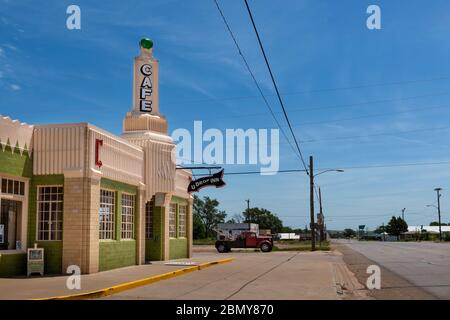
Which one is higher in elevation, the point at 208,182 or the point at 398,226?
the point at 208,182

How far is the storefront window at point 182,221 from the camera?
1202 inches

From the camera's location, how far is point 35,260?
18016mm

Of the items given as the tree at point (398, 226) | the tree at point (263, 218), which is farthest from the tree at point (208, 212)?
the tree at point (398, 226)

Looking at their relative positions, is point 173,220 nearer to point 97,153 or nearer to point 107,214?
point 107,214

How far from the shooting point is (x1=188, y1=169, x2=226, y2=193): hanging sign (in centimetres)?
2836

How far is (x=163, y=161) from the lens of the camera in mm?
25547

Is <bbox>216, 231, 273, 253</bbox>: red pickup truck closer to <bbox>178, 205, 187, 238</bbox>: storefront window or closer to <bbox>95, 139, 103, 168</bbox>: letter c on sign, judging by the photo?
<bbox>178, 205, 187, 238</bbox>: storefront window

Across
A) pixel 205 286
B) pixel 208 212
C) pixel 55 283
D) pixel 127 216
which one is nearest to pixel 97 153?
pixel 127 216

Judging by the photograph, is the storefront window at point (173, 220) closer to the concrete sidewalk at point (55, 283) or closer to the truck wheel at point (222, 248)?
the concrete sidewalk at point (55, 283)

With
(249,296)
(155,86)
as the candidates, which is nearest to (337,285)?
(249,296)

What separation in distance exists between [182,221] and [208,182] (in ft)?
11.2
